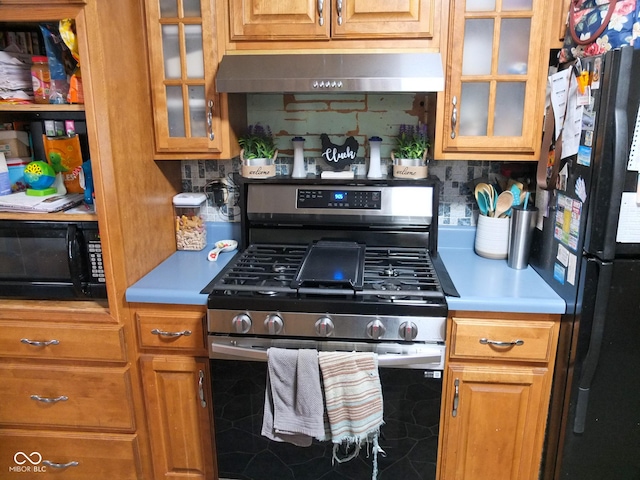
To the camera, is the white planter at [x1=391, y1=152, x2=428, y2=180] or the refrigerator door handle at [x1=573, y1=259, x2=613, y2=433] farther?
the white planter at [x1=391, y1=152, x2=428, y2=180]

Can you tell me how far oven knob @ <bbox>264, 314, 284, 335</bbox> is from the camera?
1562 mm

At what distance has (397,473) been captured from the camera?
166 cm

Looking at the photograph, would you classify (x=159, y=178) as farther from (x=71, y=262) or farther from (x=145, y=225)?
(x=71, y=262)

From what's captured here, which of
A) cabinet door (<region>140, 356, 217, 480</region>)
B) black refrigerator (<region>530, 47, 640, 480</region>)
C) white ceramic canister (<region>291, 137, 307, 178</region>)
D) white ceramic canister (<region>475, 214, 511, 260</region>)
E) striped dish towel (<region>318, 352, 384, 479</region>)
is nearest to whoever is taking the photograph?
black refrigerator (<region>530, 47, 640, 480</region>)

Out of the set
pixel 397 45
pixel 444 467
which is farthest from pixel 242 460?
pixel 397 45

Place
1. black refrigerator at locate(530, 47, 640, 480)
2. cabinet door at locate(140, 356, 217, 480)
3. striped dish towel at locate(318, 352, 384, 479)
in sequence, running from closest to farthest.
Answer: black refrigerator at locate(530, 47, 640, 480), striped dish towel at locate(318, 352, 384, 479), cabinet door at locate(140, 356, 217, 480)

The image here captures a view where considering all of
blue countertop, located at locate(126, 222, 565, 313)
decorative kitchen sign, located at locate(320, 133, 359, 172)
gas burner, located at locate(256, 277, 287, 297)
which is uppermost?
decorative kitchen sign, located at locate(320, 133, 359, 172)

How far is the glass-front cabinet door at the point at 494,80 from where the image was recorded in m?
1.67

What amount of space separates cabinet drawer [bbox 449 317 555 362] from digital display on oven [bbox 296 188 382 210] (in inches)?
23.9

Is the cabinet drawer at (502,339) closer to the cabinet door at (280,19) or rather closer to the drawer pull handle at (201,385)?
the drawer pull handle at (201,385)

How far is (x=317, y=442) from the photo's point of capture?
1626 mm

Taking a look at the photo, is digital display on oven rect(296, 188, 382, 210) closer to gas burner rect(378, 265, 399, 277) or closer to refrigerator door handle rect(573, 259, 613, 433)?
gas burner rect(378, 265, 399, 277)

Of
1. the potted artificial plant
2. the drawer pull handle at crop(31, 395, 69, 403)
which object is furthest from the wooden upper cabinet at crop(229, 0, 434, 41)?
the drawer pull handle at crop(31, 395, 69, 403)

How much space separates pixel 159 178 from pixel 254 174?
0.38 metres
